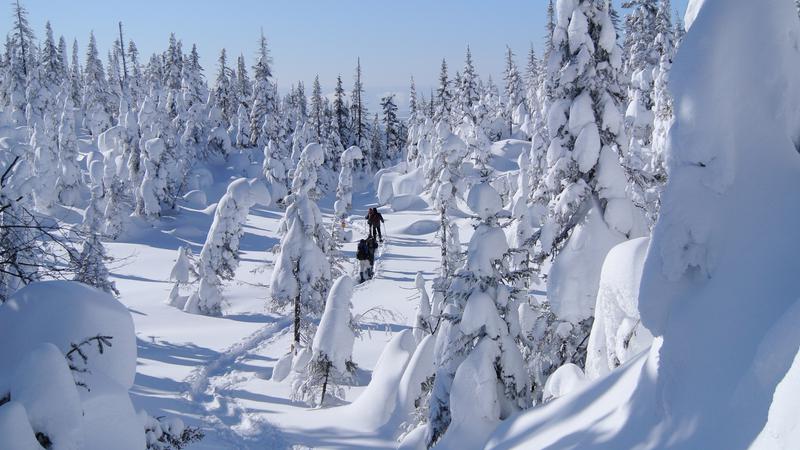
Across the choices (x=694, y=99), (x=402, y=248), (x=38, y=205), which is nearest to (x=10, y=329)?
(x=694, y=99)

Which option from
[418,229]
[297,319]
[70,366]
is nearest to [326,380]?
[297,319]

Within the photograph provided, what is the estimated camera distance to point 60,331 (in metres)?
4.72

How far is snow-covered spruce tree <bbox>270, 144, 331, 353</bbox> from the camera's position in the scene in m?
19.3

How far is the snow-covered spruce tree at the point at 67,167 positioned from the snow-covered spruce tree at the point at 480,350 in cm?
4723

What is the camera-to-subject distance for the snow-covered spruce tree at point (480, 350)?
338 inches

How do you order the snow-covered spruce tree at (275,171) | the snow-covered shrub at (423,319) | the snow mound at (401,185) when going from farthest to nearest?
the snow mound at (401,185) < the snow-covered spruce tree at (275,171) < the snow-covered shrub at (423,319)

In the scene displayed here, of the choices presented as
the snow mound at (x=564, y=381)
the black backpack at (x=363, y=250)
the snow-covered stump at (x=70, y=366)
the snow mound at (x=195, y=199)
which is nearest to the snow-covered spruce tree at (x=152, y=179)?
the snow mound at (x=195, y=199)

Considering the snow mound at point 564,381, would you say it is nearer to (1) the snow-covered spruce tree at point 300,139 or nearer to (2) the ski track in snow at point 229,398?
(2) the ski track in snow at point 229,398

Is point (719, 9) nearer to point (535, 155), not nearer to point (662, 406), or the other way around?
point (662, 406)

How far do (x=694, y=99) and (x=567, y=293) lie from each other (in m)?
7.39

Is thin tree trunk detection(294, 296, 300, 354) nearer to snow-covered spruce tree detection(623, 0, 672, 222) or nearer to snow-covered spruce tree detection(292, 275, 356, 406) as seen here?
snow-covered spruce tree detection(292, 275, 356, 406)

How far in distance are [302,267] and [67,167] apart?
1493 inches

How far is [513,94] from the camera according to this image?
7894 centimetres

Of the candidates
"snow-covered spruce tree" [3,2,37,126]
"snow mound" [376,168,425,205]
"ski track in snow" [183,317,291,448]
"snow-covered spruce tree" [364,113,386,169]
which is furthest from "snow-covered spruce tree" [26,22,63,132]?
"ski track in snow" [183,317,291,448]
